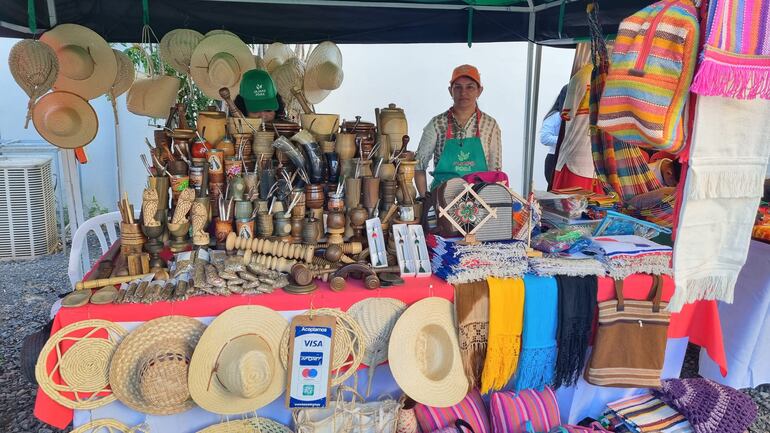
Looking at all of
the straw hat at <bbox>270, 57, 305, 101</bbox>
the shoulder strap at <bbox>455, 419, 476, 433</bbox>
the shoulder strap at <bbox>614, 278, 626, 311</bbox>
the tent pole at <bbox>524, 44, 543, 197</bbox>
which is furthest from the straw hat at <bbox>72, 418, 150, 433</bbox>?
the tent pole at <bbox>524, 44, 543, 197</bbox>

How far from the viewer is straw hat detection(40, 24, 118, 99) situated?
3.12 m

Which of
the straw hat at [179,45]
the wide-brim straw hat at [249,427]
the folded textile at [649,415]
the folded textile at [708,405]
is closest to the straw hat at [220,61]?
the straw hat at [179,45]

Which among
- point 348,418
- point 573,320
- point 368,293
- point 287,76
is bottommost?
point 348,418

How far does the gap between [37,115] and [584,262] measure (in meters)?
3.00

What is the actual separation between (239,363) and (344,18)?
118 inches

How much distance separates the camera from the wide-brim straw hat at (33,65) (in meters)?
2.83

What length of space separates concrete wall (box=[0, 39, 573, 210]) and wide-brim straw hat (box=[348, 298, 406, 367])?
4499mm

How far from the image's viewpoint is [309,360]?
6.25ft

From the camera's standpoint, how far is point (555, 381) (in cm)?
210

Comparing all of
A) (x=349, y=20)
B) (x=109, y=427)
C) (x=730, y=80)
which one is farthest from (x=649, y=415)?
(x=349, y=20)

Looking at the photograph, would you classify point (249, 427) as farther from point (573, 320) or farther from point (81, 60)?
point (81, 60)

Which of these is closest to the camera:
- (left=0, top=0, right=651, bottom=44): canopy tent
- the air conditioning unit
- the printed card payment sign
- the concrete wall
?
the printed card payment sign

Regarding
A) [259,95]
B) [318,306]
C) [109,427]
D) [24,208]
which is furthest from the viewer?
[24,208]

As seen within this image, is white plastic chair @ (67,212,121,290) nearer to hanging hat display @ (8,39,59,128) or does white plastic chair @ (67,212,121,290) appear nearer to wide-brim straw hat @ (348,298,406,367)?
hanging hat display @ (8,39,59,128)
